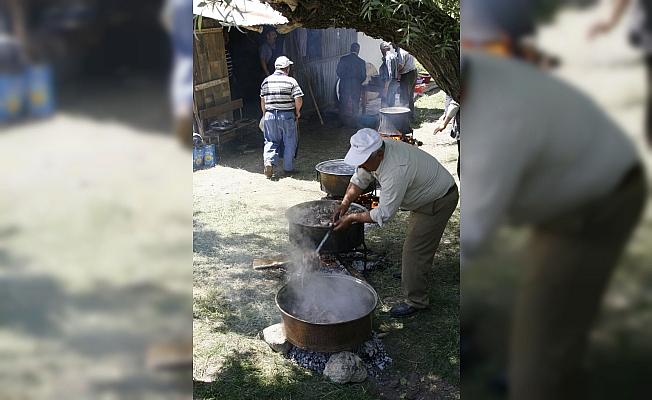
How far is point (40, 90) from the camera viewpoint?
4.90 ft

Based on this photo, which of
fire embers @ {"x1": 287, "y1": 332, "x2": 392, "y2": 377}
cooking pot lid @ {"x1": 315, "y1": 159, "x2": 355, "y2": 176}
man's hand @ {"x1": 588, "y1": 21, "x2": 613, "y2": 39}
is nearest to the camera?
man's hand @ {"x1": 588, "y1": 21, "x2": 613, "y2": 39}

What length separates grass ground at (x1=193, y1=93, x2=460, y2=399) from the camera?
481 cm

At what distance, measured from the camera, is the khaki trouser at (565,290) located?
4.72ft

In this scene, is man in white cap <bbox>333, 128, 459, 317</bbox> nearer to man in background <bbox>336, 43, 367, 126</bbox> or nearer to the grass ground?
the grass ground

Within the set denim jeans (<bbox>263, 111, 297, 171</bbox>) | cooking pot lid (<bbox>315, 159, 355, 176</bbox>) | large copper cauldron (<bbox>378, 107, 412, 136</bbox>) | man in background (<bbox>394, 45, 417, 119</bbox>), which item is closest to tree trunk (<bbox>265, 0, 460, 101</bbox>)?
cooking pot lid (<bbox>315, 159, 355, 176</bbox>)

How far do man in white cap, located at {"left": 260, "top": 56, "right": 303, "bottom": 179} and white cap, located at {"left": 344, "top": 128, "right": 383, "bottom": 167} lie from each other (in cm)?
569

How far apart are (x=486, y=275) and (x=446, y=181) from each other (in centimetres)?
422

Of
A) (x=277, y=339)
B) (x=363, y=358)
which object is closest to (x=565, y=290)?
(x=363, y=358)

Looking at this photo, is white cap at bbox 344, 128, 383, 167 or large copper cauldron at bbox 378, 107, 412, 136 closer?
white cap at bbox 344, 128, 383, 167

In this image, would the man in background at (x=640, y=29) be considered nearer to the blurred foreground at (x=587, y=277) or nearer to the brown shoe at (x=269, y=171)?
the blurred foreground at (x=587, y=277)

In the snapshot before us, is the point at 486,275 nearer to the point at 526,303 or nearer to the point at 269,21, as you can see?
the point at 526,303

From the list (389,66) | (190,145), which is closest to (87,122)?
(190,145)

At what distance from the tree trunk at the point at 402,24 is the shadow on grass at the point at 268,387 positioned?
266cm

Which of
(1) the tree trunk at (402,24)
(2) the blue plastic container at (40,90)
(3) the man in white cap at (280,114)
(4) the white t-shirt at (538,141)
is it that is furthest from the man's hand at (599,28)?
(3) the man in white cap at (280,114)
